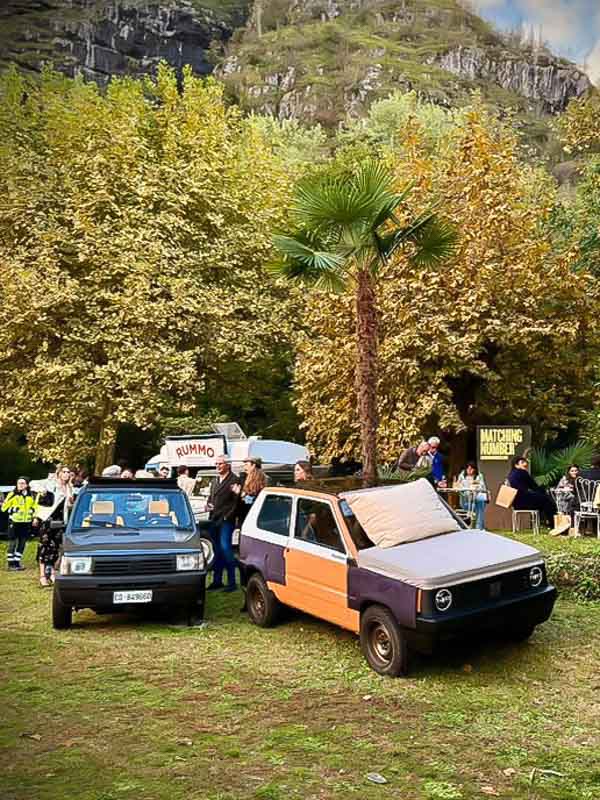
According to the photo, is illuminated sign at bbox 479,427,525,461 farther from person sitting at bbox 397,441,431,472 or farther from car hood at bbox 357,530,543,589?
car hood at bbox 357,530,543,589

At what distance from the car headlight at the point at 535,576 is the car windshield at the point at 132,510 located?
446 centimetres

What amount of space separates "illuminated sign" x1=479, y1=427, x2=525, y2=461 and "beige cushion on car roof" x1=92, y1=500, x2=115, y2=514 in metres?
10.5

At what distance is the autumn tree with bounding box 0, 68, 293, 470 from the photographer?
2255cm

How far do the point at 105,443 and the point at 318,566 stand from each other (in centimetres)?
1701

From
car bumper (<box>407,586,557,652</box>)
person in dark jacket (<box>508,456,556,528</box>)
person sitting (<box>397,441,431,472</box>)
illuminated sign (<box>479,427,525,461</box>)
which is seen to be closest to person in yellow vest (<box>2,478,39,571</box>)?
person sitting (<box>397,441,431,472</box>)

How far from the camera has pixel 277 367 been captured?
89.1 ft

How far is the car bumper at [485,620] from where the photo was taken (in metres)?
6.66

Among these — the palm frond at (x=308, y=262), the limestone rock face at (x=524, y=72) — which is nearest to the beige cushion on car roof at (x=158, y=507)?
the palm frond at (x=308, y=262)

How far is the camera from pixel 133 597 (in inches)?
356

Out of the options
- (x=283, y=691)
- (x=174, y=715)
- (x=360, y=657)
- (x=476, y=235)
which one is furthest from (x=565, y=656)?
(x=476, y=235)

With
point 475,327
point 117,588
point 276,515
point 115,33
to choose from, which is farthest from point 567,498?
point 115,33

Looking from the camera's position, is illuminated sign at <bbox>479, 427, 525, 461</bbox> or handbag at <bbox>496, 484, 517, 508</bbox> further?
illuminated sign at <bbox>479, 427, 525, 461</bbox>

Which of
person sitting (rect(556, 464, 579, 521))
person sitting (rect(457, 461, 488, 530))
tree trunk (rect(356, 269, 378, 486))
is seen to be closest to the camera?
tree trunk (rect(356, 269, 378, 486))

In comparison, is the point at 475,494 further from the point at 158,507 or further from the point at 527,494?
the point at 158,507
